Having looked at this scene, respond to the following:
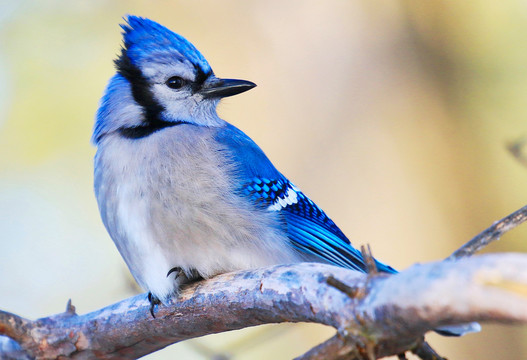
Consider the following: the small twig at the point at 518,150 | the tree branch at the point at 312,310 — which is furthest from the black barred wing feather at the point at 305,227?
the small twig at the point at 518,150

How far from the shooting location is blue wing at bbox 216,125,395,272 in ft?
9.39

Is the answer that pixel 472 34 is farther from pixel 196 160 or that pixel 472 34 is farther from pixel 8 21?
pixel 8 21

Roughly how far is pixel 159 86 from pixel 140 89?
0.10 meters

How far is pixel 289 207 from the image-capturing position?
3.02 m

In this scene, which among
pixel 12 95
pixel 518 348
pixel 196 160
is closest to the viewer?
pixel 196 160

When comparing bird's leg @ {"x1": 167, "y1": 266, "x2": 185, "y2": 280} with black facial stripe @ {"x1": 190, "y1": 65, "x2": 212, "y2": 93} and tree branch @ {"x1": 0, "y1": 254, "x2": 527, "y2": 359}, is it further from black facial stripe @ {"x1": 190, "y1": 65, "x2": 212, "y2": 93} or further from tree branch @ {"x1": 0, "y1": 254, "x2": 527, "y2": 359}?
black facial stripe @ {"x1": 190, "y1": 65, "x2": 212, "y2": 93}

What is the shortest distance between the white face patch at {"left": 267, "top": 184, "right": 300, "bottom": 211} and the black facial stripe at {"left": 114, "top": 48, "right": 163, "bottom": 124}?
71 centimetres

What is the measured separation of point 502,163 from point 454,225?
58cm

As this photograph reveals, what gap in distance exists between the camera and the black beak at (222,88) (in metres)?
3.22

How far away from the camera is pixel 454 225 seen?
441 cm

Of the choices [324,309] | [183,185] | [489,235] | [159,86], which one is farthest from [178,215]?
[489,235]

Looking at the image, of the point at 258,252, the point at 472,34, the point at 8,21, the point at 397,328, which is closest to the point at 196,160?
the point at 258,252

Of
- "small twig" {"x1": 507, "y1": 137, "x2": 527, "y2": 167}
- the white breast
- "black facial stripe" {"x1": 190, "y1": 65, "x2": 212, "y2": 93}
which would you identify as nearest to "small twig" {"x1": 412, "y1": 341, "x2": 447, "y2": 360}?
the white breast

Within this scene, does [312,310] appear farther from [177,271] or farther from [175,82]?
[175,82]
